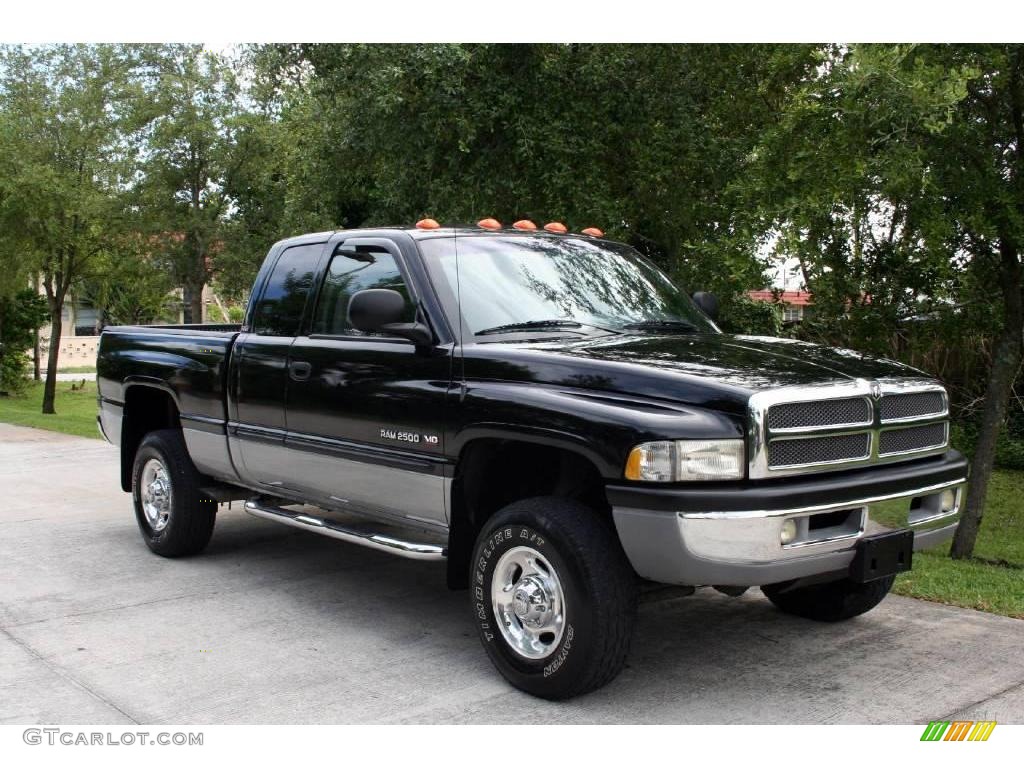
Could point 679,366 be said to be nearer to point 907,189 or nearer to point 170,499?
point 907,189

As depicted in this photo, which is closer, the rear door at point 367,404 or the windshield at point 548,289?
the rear door at point 367,404

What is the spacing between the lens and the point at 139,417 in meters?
8.07

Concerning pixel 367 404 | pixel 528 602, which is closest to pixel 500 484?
pixel 528 602

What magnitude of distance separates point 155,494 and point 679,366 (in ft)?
14.6

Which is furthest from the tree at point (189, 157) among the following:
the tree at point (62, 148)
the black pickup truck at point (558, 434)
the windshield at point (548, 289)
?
the windshield at point (548, 289)

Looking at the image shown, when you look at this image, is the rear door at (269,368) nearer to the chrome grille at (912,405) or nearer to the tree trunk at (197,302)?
the chrome grille at (912,405)

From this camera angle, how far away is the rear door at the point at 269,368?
20.9 ft

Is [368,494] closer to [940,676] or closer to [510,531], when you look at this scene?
[510,531]

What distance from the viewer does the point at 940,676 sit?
5035 mm

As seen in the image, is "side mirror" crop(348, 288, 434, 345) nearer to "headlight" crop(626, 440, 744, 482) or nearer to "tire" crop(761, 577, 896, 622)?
"headlight" crop(626, 440, 744, 482)

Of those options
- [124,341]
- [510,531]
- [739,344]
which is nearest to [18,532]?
[124,341]

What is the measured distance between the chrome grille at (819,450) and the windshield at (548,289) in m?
1.39

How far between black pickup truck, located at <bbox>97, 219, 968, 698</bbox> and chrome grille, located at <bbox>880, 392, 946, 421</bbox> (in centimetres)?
2
